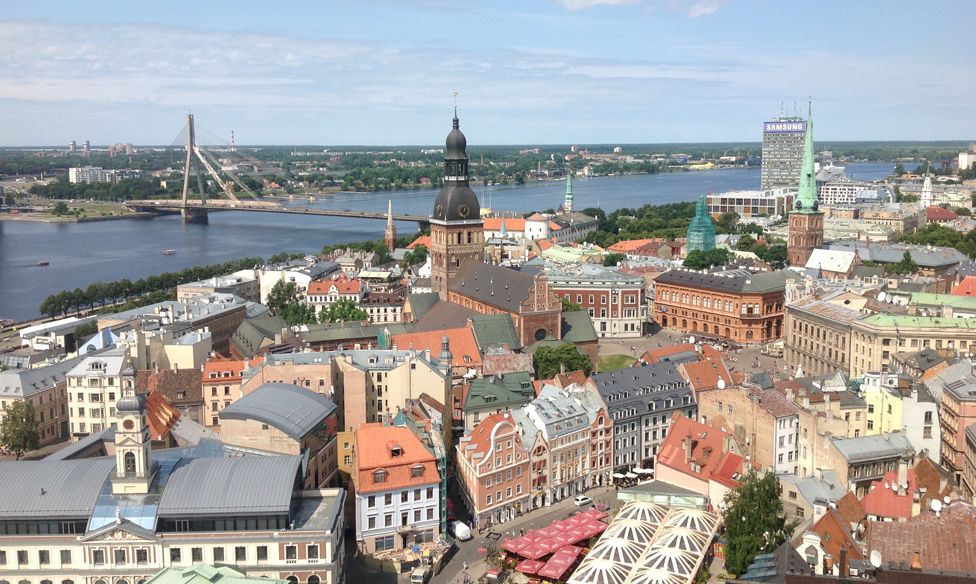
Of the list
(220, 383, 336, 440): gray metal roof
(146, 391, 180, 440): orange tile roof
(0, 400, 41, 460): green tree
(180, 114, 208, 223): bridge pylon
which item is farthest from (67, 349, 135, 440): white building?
(180, 114, 208, 223): bridge pylon

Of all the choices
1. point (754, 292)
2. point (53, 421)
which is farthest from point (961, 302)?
point (53, 421)

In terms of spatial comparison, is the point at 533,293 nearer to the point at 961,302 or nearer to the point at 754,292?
the point at 754,292

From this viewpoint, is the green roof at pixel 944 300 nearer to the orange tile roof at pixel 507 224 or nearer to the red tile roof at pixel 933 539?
the red tile roof at pixel 933 539

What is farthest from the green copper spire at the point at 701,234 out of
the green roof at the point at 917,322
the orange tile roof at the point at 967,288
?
the green roof at the point at 917,322

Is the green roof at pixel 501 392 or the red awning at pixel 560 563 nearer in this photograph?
the red awning at pixel 560 563

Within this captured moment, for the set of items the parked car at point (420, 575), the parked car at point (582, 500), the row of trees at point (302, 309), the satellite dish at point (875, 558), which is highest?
the row of trees at point (302, 309)

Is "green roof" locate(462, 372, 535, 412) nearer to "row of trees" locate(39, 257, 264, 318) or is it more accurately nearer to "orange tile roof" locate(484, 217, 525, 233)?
"row of trees" locate(39, 257, 264, 318)
